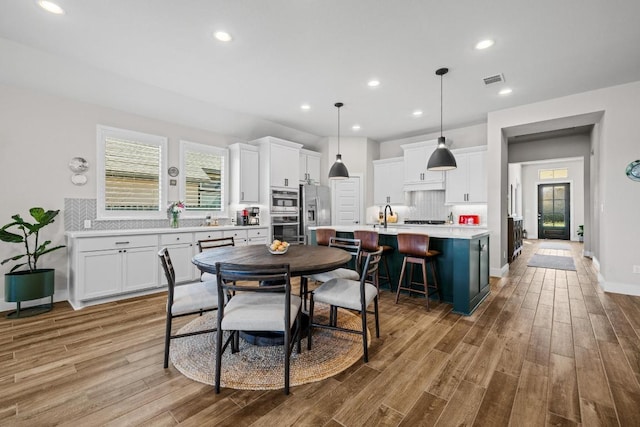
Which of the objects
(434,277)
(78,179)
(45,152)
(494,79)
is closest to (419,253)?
(434,277)

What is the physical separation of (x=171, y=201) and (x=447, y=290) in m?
4.47

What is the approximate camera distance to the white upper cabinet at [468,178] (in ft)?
18.1

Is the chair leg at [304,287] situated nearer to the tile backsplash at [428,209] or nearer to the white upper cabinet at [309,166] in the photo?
the white upper cabinet at [309,166]

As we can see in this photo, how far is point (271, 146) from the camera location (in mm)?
5516

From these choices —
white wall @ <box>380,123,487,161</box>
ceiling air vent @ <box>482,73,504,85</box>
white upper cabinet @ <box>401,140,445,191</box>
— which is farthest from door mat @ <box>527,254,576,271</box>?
ceiling air vent @ <box>482,73,504,85</box>

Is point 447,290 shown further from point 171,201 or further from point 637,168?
point 171,201

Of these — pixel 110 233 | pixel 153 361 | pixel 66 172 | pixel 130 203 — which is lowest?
pixel 153 361

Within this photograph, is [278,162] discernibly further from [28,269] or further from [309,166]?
[28,269]

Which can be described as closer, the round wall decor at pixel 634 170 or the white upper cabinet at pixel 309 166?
the round wall decor at pixel 634 170

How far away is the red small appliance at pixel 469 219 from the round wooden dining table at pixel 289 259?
424 cm

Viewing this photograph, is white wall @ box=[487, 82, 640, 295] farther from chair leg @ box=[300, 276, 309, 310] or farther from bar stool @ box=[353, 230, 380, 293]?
chair leg @ box=[300, 276, 309, 310]

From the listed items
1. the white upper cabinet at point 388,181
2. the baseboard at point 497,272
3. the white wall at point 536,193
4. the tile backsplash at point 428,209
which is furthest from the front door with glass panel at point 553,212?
the white upper cabinet at point 388,181

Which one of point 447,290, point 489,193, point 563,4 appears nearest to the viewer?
point 563,4

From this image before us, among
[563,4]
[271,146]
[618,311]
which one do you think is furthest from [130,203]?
[618,311]
